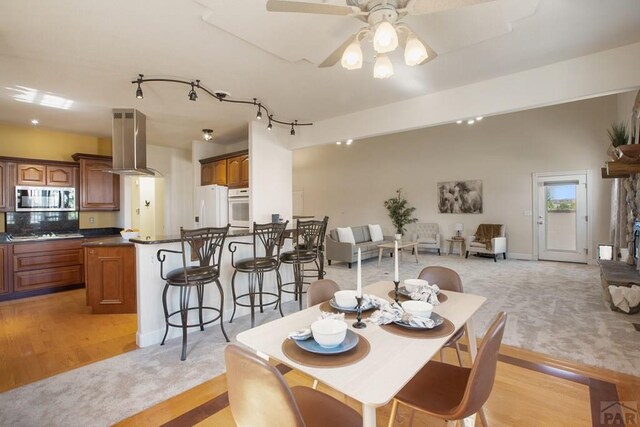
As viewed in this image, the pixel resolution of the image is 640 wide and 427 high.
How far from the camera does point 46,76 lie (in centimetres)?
295

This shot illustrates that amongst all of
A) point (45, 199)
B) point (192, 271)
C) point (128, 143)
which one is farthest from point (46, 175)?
point (192, 271)

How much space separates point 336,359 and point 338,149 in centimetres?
930

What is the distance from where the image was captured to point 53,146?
4938 millimetres

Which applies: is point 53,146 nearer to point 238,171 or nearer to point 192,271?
point 238,171

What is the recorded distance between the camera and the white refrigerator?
5031mm

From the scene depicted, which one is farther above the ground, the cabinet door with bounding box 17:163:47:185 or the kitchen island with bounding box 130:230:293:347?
the cabinet door with bounding box 17:163:47:185

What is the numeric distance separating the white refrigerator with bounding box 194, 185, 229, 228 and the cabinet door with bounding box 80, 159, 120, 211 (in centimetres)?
147

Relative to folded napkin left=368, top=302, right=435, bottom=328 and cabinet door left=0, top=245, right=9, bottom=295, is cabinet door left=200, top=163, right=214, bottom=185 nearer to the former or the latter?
cabinet door left=0, top=245, right=9, bottom=295

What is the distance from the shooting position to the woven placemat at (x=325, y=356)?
1045 mm

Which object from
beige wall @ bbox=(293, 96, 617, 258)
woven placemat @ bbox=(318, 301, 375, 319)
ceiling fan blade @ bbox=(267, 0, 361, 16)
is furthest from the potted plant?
ceiling fan blade @ bbox=(267, 0, 361, 16)

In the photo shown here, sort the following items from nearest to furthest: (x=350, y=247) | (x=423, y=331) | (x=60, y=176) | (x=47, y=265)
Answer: (x=423, y=331) < (x=47, y=265) < (x=60, y=176) < (x=350, y=247)

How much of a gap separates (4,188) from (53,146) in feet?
3.21

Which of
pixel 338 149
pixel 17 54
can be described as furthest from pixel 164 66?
pixel 338 149

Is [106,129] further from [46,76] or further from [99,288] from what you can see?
[99,288]
